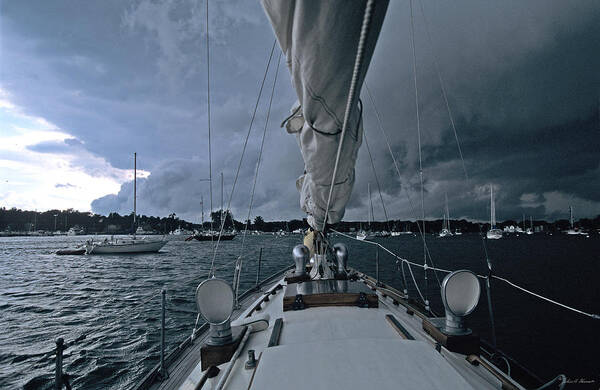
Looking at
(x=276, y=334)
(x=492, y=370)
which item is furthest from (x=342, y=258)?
(x=492, y=370)

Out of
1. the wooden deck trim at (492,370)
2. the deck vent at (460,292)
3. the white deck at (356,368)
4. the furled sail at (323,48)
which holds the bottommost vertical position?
the wooden deck trim at (492,370)

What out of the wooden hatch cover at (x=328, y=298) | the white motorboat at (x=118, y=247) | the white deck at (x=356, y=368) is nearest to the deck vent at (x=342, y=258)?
the wooden hatch cover at (x=328, y=298)

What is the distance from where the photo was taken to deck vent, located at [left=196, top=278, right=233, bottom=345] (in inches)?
95.3

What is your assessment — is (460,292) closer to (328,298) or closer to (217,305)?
(328,298)

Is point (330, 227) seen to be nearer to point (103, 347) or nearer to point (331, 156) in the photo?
point (331, 156)

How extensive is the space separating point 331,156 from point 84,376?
6.38 m

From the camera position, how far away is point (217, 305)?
8.00ft

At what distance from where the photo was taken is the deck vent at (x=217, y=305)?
2420 mm

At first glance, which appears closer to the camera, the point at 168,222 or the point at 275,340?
the point at 275,340

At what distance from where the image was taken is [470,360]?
247 cm

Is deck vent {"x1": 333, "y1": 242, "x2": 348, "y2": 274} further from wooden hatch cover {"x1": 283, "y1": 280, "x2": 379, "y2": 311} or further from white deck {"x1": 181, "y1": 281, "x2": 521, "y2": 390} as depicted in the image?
white deck {"x1": 181, "y1": 281, "x2": 521, "y2": 390}

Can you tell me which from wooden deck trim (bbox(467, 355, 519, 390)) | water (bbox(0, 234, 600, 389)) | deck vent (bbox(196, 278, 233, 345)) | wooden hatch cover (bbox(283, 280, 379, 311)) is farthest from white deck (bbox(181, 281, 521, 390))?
water (bbox(0, 234, 600, 389))

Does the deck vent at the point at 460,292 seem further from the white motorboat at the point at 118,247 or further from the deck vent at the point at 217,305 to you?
the white motorboat at the point at 118,247

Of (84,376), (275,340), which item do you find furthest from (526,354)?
(84,376)
